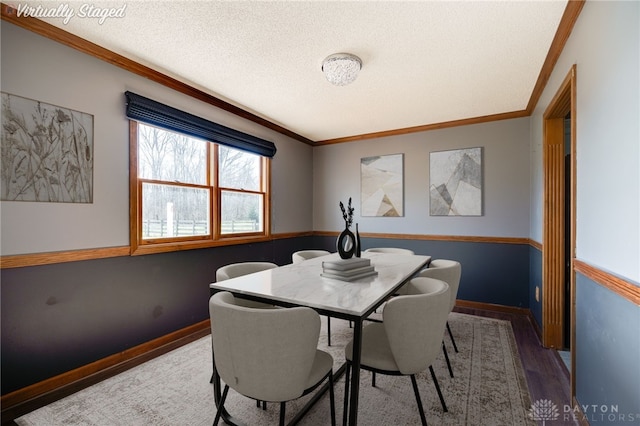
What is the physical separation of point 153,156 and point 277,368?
2.31 m

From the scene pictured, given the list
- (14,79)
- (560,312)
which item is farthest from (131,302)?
(560,312)

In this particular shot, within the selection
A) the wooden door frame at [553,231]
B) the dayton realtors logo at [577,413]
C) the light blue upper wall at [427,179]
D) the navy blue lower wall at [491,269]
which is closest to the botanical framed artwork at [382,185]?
the light blue upper wall at [427,179]

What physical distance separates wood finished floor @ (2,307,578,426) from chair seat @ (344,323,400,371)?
42.3 inches

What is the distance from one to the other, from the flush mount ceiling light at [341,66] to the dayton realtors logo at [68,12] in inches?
53.2

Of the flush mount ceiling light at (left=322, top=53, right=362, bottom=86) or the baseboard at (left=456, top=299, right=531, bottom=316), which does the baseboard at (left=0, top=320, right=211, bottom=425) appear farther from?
the baseboard at (left=456, top=299, right=531, bottom=316)

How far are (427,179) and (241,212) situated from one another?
2.55 metres

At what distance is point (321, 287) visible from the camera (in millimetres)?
1694

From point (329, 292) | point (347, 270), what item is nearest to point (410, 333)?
point (329, 292)

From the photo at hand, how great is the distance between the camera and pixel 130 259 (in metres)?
2.45

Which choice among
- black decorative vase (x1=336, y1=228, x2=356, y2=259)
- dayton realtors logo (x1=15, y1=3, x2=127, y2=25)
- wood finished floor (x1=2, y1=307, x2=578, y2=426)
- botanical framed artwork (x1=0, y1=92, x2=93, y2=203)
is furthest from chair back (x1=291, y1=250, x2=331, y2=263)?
dayton realtors logo (x1=15, y1=3, x2=127, y2=25)

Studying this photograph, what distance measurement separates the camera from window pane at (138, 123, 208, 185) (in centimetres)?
260

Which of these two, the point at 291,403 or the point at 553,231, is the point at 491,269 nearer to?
the point at 553,231

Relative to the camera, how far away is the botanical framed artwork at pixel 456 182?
12.4ft

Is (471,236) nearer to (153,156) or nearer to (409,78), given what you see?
(409,78)
